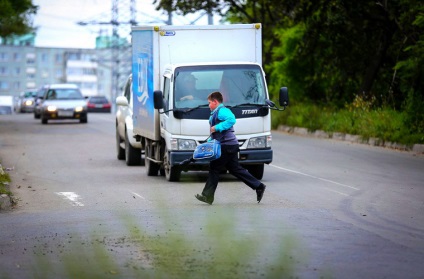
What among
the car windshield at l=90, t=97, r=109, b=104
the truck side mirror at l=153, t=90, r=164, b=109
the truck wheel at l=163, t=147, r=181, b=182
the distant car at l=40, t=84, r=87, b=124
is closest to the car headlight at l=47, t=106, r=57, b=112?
the distant car at l=40, t=84, r=87, b=124

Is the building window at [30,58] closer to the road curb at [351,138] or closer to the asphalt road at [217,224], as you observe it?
the road curb at [351,138]

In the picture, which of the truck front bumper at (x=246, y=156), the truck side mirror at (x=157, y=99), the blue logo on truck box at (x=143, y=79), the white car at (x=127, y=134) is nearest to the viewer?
the truck front bumper at (x=246, y=156)

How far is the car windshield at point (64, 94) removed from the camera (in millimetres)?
50062

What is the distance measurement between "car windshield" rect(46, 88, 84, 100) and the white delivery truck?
29.7 metres

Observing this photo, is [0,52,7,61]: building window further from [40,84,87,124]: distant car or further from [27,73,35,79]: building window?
[40,84,87,124]: distant car

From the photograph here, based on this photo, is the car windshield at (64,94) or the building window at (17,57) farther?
the building window at (17,57)

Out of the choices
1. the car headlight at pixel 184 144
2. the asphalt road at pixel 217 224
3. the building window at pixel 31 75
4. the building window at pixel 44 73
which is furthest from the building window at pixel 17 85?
the car headlight at pixel 184 144

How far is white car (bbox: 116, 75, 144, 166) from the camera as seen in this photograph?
2347 cm

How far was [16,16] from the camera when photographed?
55.0 metres

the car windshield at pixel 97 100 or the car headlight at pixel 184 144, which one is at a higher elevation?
the car headlight at pixel 184 144

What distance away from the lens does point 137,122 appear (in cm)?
2206

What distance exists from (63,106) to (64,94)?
1.88 m

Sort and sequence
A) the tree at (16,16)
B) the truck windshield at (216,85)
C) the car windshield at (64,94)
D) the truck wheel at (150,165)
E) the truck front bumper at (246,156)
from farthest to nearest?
the car windshield at (64,94), the tree at (16,16), the truck wheel at (150,165), the truck windshield at (216,85), the truck front bumper at (246,156)

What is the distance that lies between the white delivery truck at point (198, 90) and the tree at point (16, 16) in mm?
24832
